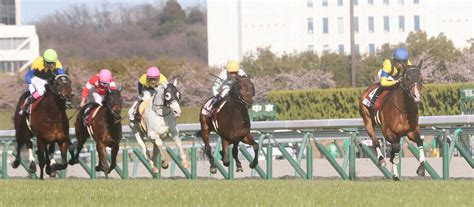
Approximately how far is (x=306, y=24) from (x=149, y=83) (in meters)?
92.7

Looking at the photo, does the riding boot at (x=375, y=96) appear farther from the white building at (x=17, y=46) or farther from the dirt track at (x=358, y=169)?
the white building at (x=17, y=46)

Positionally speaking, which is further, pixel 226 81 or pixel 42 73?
pixel 226 81

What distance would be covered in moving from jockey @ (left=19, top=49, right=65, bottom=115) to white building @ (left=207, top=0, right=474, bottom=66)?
9052 centimetres

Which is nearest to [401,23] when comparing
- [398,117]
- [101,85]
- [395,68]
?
[101,85]

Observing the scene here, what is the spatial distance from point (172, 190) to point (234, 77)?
6.96 metres

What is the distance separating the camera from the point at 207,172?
92.3ft

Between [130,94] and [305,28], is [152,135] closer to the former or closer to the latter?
[130,94]

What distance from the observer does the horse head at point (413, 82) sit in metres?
20.5

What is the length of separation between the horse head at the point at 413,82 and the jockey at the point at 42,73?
5.75 meters

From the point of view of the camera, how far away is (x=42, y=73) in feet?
77.2

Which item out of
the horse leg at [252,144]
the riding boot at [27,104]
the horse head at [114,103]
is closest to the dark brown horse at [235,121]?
the horse leg at [252,144]

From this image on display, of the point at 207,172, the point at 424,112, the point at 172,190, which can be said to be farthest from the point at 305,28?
the point at 172,190

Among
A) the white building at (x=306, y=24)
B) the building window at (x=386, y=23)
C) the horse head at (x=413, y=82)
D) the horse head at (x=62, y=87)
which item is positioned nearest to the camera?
the horse head at (x=413, y=82)

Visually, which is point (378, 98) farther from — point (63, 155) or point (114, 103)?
point (63, 155)
